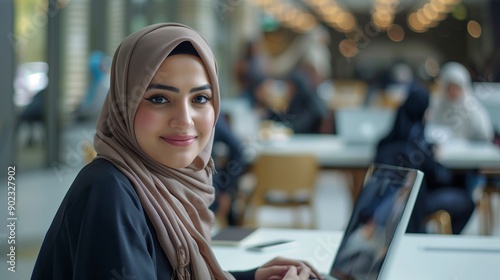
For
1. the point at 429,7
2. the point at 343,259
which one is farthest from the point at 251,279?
the point at 429,7

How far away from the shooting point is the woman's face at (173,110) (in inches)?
49.6

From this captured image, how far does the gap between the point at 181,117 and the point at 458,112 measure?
4.42m

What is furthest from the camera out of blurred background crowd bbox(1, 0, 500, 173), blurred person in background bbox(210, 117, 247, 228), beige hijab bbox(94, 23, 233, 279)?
blurred person in background bbox(210, 117, 247, 228)

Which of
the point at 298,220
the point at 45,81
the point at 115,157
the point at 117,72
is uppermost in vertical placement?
the point at 117,72

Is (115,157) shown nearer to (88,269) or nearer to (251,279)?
(88,269)

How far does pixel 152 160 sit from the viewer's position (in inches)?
51.3

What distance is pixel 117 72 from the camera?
4.23 ft

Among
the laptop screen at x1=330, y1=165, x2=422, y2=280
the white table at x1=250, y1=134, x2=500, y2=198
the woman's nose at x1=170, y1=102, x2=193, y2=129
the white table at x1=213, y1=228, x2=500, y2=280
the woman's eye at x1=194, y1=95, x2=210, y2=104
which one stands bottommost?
the white table at x1=250, y1=134, x2=500, y2=198

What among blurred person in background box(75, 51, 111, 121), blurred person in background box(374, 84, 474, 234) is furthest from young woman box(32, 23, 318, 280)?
blurred person in background box(75, 51, 111, 121)

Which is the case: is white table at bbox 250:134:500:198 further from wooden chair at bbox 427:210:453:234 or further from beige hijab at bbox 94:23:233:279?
beige hijab at bbox 94:23:233:279

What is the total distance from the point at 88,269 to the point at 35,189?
12.0ft

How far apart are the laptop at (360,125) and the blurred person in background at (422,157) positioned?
97 cm

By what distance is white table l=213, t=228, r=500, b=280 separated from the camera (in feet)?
5.52

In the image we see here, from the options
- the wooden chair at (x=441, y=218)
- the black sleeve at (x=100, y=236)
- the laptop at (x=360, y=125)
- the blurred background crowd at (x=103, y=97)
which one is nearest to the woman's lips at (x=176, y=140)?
the black sleeve at (x=100, y=236)
